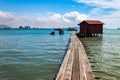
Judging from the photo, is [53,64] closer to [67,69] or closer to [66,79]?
[67,69]

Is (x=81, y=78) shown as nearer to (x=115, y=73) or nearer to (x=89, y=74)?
(x=89, y=74)

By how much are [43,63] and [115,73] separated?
20.5 feet

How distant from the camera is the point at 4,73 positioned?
15.1 metres

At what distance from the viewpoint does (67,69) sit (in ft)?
40.9

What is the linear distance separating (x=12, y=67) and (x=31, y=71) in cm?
213

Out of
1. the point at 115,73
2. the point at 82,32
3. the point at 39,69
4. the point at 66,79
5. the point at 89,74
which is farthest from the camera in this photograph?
the point at 82,32

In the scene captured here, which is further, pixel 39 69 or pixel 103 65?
pixel 103 65

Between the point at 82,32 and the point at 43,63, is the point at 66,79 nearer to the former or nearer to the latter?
the point at 43,63

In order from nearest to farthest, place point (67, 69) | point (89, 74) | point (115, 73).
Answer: point (89, 74) < point (67, 69) < point (115, 73)

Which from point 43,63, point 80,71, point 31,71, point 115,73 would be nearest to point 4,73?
point 31,71

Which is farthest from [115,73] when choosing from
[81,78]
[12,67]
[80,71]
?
[12,67]

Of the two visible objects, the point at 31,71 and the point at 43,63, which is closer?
the point at 31,71

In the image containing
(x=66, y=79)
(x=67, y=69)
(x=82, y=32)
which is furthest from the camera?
(x=82, y=32)

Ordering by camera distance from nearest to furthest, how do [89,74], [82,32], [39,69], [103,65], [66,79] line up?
1. [66,79]
2. [89,74]
3. [39,69]
4. [103,65]
5. [82,32]
